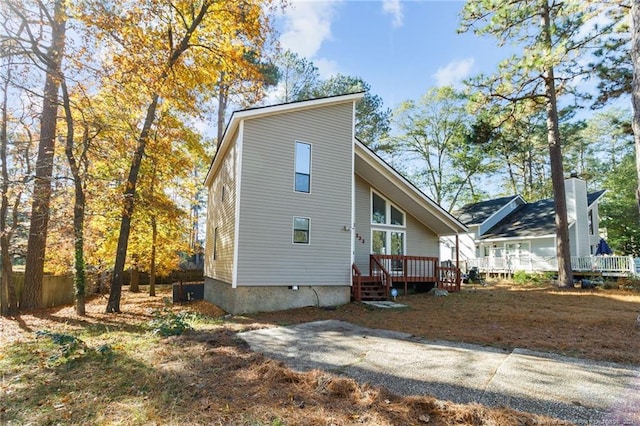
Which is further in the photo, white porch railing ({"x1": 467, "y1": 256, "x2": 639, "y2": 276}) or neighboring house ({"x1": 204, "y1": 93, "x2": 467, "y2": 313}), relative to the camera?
white porch railing ({"x1": 467, "y1": 256, "x2": 639, "y2": 276})

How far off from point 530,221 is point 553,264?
3.25 meters

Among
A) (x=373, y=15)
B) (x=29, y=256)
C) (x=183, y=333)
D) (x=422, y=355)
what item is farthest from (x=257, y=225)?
(x=373, y=15)

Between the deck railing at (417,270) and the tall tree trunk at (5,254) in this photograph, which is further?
the deck railing at (417,270)

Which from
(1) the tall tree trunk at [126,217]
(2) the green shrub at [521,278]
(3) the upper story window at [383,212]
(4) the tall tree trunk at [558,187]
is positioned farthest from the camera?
(2) the green shrub at [521,278]

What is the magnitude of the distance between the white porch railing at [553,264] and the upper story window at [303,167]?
52.4 ft

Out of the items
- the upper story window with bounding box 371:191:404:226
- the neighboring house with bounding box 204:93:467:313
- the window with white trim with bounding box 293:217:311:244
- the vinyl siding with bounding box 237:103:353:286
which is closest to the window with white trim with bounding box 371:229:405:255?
the upper story window with bounding box 371:191:404:226

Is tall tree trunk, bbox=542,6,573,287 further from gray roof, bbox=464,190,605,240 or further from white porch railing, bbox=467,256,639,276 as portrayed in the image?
gray roof, bbox=464,190,605,240

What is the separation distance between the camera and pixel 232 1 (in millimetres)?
10852

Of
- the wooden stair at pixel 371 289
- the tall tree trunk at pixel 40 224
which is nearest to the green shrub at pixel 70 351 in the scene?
the tall tree trunk at pixel 40 224

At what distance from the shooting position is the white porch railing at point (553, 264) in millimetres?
16141

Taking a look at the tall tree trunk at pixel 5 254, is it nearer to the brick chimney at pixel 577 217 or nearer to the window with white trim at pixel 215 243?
the window with white trim at pixel 215 243

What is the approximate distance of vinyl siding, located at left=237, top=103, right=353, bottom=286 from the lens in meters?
9.62

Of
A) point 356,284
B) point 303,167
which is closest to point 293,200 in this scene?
point 303,167

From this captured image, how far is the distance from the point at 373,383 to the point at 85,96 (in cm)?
1069
